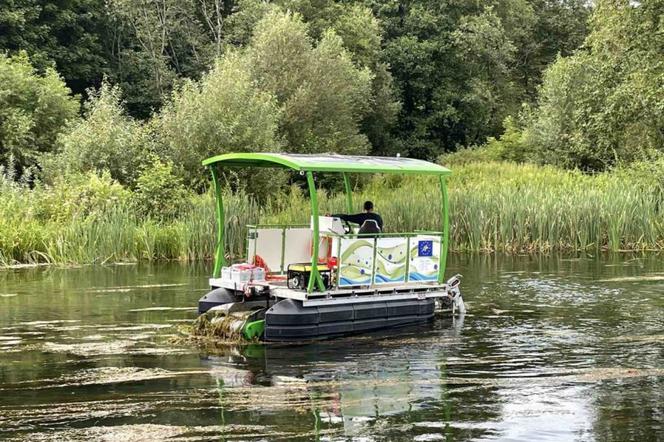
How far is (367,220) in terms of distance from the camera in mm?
14930

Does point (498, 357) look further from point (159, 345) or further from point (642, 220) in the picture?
point (642, 220)

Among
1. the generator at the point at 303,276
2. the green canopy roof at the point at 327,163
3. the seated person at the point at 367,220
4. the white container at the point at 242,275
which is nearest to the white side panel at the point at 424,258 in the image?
the seated person at the point at 367,220

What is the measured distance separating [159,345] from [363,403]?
4627mm

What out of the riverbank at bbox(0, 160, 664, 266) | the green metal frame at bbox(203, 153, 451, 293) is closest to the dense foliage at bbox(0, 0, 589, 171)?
the riverbank at bbox(0, 160, 664, 266)

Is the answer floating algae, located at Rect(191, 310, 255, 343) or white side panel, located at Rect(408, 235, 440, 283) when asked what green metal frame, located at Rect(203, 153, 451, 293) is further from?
floating algae, located at Rect(191, 310, 255, 343)

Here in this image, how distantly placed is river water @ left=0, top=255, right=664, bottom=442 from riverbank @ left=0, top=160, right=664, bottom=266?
24.4 feet

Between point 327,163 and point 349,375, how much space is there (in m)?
4.01

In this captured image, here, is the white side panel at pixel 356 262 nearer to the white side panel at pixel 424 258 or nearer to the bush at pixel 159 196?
the white side panel at pixel 424 258

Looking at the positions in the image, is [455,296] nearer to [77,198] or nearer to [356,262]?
[356,262]

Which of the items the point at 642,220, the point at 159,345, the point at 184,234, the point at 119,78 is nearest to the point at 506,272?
the point at 642,220

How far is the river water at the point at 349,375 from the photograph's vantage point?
880cm

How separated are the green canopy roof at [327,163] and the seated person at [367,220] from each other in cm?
83

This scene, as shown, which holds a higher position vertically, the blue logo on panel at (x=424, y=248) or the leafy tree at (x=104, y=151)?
the leafy tree at (x=104, y=151)

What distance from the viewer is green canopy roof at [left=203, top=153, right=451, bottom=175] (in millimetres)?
13742
